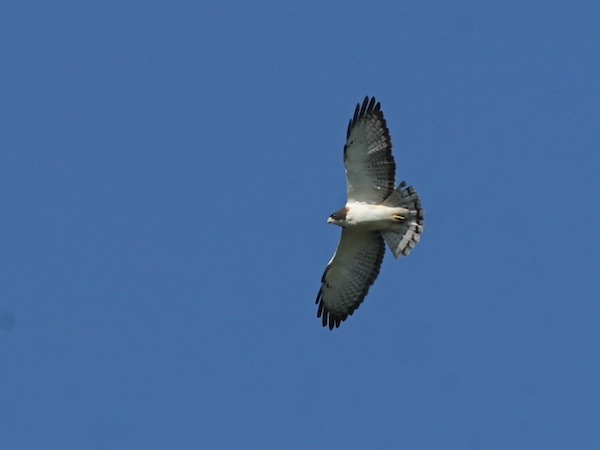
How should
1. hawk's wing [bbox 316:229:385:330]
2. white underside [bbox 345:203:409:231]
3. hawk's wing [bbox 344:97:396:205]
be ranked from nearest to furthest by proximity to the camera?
hawk's wing [bbox 344:97:396:205] < white underside [bbox 345:203:409:231] < hawk's wing [bbox 316:229:385:330]

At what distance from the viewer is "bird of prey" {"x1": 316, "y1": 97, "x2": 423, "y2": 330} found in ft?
62.2

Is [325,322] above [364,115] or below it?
below

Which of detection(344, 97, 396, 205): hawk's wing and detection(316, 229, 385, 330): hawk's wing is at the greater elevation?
detection(344, 97, 396, 205): hawk's wing

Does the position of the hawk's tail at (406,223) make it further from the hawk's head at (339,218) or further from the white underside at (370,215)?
the hawk's head at (339,218)

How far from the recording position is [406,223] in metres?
19.4

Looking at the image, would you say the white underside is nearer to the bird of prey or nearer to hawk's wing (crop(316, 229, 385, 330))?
the bird of prey

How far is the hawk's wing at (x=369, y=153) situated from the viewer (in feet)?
62.1

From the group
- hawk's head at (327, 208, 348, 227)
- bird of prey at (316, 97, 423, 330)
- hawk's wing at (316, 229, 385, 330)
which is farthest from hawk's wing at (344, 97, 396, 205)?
hawk's wing at (316, 229, 385, 330)

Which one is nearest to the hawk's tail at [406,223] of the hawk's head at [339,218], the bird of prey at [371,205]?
the bird of prey at [371,205]

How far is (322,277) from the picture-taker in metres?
20.3

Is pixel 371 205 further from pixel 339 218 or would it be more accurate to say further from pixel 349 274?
pixel 349 274

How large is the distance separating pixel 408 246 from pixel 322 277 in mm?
1578

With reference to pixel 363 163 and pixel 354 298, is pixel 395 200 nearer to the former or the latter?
pixel 363 163

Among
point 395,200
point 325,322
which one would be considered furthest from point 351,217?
point 325,322
